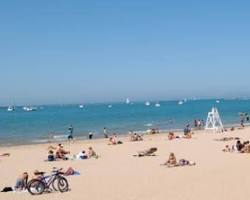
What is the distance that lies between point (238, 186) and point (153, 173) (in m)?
4.72

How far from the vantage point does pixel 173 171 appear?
21.3m

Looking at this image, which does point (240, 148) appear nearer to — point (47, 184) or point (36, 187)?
point (47, 184)

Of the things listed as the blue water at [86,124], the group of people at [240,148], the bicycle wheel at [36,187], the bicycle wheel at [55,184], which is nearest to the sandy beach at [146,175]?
the bicycle wheel at [36,187]

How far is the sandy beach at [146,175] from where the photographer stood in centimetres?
1617

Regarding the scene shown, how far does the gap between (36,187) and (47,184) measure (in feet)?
1.20

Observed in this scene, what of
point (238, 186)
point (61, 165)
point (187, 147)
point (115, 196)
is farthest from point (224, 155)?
point (115, 196)

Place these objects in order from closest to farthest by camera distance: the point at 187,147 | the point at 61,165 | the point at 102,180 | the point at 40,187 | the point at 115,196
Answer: the point at 115,196
the point at 40,187
the point at 102,180
the point at 61,165
the point at 187,147

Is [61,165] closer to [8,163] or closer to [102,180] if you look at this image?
[8,163]

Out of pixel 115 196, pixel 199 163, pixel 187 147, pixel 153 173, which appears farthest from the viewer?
pixel 187 147

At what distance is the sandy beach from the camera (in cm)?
1617

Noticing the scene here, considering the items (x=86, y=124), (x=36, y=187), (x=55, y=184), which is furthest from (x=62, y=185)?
(x=86, y=124)

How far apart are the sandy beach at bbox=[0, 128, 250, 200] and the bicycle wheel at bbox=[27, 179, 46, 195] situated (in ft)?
0.63

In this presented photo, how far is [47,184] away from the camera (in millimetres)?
17234

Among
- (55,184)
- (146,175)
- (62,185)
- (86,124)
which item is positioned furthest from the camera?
(86,124)
